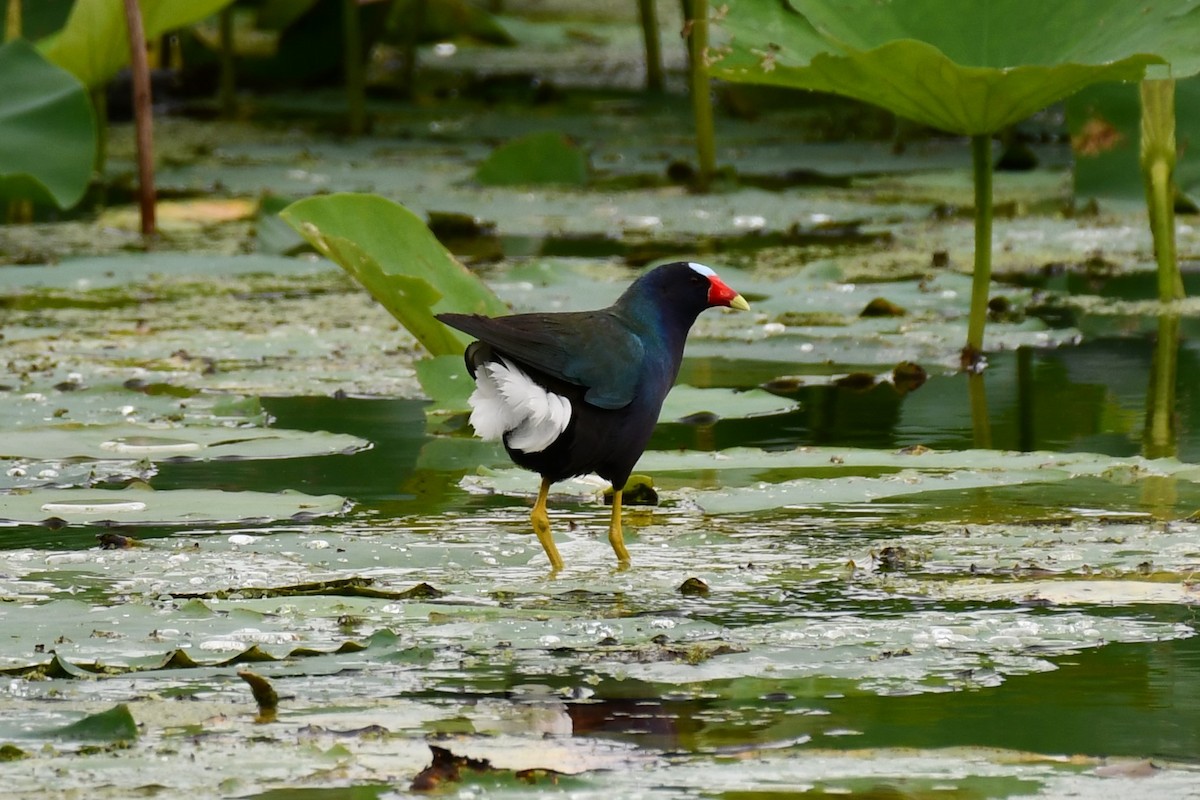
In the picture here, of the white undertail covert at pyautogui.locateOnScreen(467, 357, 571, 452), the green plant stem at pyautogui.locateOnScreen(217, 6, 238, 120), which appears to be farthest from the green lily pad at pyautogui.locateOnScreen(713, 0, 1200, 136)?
the green plant stem at pyautogui.locateOnScreen(217, 6, 238, 120)

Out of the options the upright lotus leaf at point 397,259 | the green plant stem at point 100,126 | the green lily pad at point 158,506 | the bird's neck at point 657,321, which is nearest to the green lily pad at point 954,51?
→ the upright lotus leaf at point 397,259

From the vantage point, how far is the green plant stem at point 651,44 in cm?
1033

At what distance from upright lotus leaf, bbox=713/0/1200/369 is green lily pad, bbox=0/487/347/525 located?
5.05 feet

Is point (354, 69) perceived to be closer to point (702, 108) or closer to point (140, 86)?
point (702, 108)

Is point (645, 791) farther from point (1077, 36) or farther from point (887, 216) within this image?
point (887, 216)

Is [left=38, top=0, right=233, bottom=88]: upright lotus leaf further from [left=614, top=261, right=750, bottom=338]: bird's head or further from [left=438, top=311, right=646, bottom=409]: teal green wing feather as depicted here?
[left=438, top=311, right=646, bottom=409]: teal green wing feather

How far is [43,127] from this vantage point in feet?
20.3

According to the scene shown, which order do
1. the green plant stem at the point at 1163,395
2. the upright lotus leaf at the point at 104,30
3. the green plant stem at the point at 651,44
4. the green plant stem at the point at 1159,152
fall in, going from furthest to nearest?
the green plant stem at the point at 651,44 → the upright lotus leaf at the point at 104,30 → the green plant stem at the point at 1159,152 → the green plant stem at the point at 1163,395

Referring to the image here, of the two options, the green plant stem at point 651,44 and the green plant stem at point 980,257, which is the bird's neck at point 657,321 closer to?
the green plant stem at point 980,257

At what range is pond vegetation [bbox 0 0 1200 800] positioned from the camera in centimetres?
196

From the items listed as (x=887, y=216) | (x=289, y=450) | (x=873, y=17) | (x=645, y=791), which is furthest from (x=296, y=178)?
(x=645, y=791)

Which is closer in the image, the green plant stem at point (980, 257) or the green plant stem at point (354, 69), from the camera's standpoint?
Answer: the green plant stem at point (980, 257)

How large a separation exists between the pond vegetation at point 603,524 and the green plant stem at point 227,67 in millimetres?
2811

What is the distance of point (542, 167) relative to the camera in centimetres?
802
